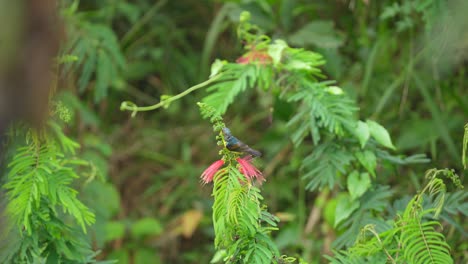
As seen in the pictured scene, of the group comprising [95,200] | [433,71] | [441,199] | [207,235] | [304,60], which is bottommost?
[207,235]

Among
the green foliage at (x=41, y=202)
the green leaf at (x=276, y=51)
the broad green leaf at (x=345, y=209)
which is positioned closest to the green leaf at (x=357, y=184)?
the broad green leaf at (x=345, y=209)

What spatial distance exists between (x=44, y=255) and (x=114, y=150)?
5.96 feet

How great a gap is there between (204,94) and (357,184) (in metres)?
1.46

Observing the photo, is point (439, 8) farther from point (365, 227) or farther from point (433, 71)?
point (365, 227)

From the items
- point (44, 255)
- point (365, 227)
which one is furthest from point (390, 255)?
point (44, 255)

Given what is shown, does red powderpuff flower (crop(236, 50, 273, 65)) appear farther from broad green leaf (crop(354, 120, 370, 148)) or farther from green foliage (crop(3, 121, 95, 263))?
green foliage (crop(3, 121, 95, 263))

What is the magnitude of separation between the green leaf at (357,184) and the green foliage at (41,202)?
2.28 ft

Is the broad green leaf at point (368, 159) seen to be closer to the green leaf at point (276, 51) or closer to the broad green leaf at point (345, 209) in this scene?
the broad green leaf at point (345, 209)

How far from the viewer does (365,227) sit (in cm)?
171

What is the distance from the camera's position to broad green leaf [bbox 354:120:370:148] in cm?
189

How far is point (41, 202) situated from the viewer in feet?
5.64

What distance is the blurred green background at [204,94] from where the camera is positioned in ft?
8.66

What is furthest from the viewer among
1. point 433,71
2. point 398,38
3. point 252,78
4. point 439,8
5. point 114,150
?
point 114,150

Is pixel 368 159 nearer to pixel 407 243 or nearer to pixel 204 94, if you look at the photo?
pixel 407 243
